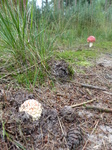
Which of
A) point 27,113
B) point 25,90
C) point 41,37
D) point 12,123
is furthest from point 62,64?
point 12,123

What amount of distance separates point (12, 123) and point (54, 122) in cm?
29

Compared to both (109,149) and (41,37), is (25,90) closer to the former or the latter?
(41,37)

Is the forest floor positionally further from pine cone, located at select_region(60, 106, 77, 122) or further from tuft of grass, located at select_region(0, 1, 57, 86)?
tuft of grass, located at select_region(0, 1, 57, 86)

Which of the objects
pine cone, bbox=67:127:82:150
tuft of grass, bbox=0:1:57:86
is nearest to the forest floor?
pine cone, bbox=67:127:82:150

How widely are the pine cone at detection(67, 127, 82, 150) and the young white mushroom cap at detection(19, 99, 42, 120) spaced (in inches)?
9.3

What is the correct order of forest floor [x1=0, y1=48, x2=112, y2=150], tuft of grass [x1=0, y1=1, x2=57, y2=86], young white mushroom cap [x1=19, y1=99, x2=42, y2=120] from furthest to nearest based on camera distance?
tuft of grass [x1=0, y1=1, x2=57, y2=86] < young white mushroom cap [x1=19, y1=99, x2=42, y2=120] < forest floor [x1=0, y1=48, x2=112, y2=150]

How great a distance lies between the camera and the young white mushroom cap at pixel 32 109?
961 millimetres

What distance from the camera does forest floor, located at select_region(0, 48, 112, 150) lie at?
86 centimetres

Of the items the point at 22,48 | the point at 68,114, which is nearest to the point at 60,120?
the point at 68,114

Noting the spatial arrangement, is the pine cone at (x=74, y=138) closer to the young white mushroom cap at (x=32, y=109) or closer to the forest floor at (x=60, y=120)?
the forest floor at (x=60, y=120)

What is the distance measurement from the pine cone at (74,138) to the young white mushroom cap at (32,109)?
0.77 feet

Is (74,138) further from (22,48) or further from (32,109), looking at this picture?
(22,48)

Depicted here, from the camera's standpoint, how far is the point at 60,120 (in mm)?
1031

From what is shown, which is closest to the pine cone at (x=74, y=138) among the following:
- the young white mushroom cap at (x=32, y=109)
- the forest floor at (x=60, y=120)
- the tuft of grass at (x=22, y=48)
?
the forest floor at (x=60, y=120)
